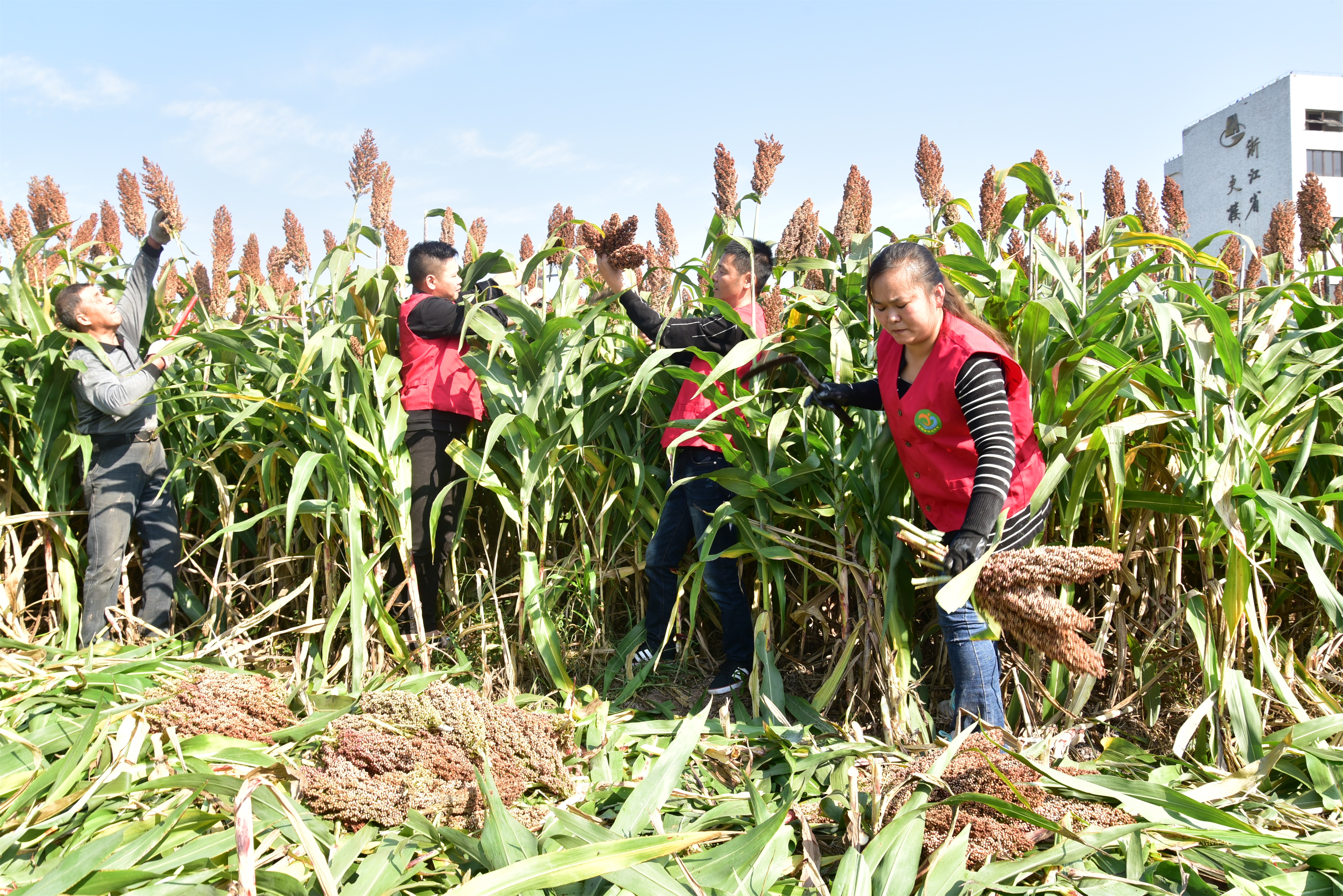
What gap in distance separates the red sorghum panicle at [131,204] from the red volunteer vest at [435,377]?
1447 millimetres

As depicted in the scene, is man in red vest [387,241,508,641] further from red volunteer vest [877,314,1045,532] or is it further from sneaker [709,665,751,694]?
red volunteer vest [877,314,1045,532]

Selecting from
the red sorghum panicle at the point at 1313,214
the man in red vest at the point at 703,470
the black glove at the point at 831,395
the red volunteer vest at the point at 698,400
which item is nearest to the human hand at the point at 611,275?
the man in red vest at the point at 703,470

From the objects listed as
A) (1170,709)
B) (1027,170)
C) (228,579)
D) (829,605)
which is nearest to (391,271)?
(228,579)

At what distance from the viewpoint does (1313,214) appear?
269 cm

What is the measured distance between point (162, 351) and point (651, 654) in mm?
1693

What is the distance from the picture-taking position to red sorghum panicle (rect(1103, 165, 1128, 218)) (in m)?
2.84

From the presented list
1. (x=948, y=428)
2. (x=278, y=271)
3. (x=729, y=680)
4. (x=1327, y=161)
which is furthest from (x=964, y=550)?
(x=1327, y=161)

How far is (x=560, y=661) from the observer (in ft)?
7.73

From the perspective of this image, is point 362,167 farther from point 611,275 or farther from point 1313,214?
point 1313,214

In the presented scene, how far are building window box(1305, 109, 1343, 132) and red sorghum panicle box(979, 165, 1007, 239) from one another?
3114cm

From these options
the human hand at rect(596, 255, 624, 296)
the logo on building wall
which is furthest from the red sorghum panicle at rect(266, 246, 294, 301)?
the logo on building wall

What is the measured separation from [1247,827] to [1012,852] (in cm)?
44

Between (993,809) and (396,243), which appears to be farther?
(396,243)

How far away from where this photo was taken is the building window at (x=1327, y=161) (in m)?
→ 25.7
